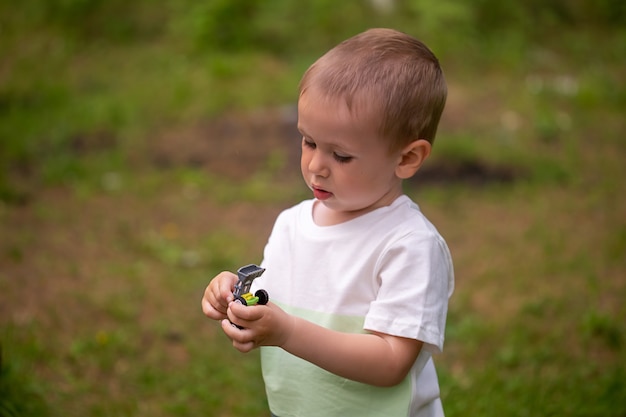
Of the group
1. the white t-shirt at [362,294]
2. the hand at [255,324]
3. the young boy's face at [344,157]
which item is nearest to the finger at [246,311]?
the hand at [255,324]

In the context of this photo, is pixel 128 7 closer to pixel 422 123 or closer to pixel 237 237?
pixel 237 237

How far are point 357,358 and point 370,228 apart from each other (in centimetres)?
34

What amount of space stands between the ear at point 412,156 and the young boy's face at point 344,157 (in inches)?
0.7

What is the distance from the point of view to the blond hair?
1.85 m

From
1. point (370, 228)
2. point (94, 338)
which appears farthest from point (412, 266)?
point (94, 338)

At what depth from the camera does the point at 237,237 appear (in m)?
5.53

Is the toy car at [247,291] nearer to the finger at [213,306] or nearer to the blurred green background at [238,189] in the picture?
the finger at [213,306]

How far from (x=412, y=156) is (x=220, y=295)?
2.00 ft

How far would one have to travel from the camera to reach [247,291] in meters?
1.82

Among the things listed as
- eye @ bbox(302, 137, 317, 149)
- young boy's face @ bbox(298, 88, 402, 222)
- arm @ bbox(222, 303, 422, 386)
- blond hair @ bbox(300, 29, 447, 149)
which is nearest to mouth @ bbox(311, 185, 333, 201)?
young boy's face @ bbox(298, 88, 402, 222)

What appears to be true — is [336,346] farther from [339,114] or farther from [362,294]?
[339,114]

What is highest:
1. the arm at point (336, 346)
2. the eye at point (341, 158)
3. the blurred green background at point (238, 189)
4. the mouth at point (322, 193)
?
the eye at point (341, 158)

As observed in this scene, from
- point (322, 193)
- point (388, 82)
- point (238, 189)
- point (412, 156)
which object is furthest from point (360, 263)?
point (238, 189)

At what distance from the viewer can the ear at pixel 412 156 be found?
1.94 m
